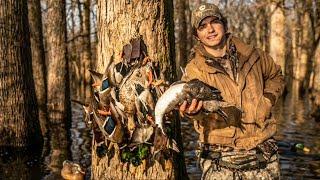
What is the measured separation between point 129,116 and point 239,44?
4.65 ft

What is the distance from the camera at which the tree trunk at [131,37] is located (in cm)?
506

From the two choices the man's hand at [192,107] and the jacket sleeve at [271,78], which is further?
the jacket sleeve at [271,78]

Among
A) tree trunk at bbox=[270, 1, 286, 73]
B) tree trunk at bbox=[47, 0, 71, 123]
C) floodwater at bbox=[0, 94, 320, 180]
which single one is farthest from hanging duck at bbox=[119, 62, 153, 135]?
tree trunk at bbox=[270, 1, 286, 73]

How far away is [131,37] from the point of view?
198 inches

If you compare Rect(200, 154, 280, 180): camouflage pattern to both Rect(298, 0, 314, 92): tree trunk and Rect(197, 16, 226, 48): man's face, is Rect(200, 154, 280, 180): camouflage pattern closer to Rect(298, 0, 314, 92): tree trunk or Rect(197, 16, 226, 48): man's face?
Rect(197, 16, 226, 48): man's face

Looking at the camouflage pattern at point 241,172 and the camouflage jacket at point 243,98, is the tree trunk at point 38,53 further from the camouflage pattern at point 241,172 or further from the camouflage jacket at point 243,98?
the camouflage jacket at point 243,98

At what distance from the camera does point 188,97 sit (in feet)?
12.9

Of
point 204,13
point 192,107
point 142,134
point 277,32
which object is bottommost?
point 142,134

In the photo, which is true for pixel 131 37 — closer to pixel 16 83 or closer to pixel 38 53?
pixel 16 83

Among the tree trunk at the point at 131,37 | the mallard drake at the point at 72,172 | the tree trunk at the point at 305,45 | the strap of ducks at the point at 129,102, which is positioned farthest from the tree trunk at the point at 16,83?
the tree trunk at the point at 305,45

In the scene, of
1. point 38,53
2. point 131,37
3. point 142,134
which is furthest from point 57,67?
point 142,134

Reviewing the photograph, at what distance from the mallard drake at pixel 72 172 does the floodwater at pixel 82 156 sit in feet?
0.89

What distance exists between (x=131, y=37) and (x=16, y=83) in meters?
5.67

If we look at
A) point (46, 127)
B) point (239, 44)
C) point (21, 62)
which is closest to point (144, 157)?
point (239, 44)
